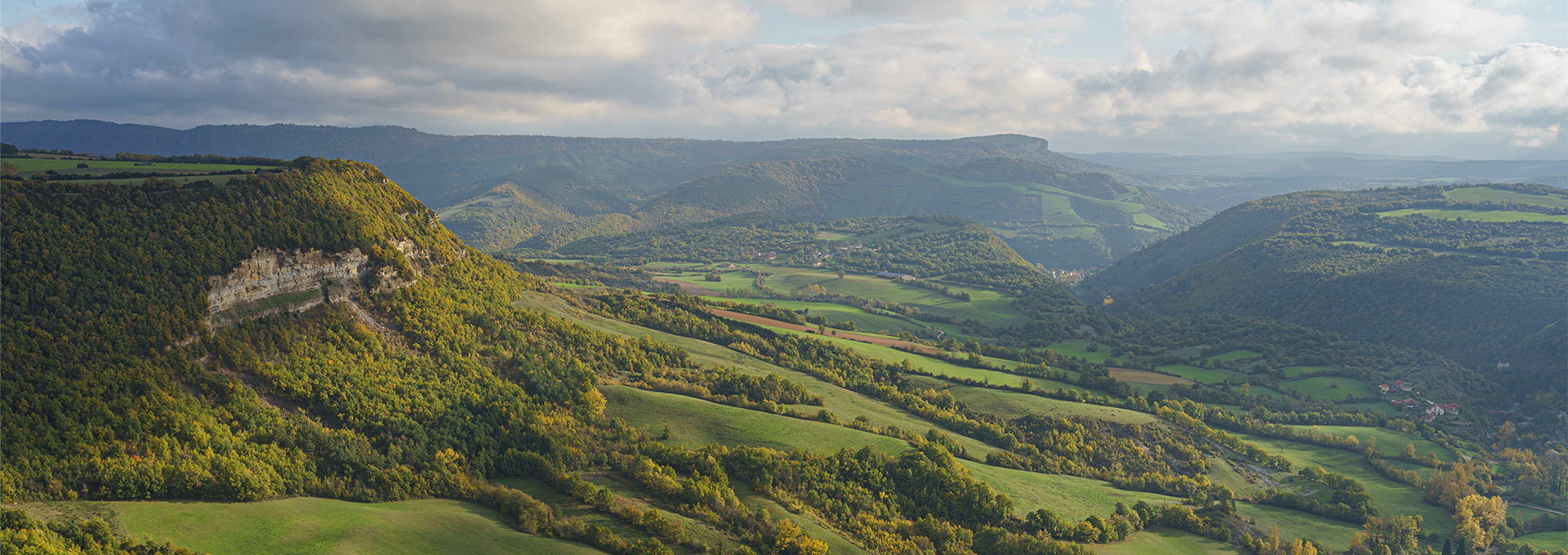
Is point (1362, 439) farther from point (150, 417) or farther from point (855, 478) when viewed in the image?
point (150, 417)

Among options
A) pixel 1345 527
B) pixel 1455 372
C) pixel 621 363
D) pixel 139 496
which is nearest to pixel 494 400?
pixel 621 363

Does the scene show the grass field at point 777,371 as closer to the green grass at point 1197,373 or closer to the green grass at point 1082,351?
the green grass at point 1197,373

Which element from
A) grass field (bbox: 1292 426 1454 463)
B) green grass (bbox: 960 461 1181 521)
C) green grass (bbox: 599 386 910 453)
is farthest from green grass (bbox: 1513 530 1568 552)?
green grass (bbox: 599 386 910 453)

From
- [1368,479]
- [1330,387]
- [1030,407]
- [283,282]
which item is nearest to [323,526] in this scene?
[283,282]

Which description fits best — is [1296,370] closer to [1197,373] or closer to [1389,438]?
[1197,373]

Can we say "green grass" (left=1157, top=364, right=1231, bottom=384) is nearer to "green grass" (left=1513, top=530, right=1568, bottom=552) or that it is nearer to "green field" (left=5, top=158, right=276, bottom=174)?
"green grass" (left=1513, top=530, right=1568, bottom=552)

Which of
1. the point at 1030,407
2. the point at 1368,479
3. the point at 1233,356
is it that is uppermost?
the point at 1030,407

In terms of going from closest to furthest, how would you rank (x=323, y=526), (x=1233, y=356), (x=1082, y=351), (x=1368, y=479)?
1. (x=323, y=526)
2. (x=1368, y=479)
3. (x=1233, y=356)
4. (x=1082, y=351)
